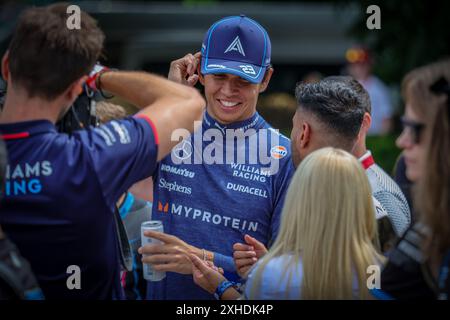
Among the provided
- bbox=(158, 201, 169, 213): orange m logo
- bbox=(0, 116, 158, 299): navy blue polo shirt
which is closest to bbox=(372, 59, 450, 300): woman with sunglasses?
bbox=(0, 116, 158, 299): navy blue polo shirt

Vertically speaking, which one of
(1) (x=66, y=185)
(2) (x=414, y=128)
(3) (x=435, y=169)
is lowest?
(1) (x=66, y=185)

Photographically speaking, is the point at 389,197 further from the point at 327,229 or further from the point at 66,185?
the point at 66,185

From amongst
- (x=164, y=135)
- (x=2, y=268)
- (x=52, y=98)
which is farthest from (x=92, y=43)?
(x=2, y=268)

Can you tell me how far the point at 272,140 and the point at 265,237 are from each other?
46 centimetres

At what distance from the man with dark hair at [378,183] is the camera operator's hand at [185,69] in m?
0.66

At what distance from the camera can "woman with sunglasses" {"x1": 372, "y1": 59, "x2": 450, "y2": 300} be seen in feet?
7.41

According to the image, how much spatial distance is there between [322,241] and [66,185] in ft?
2.91

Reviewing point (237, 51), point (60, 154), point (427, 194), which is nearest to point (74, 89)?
point (60, 154)

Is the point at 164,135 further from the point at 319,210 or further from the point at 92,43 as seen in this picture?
the point at 319,210

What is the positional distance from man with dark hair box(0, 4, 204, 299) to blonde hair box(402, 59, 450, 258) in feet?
2.66

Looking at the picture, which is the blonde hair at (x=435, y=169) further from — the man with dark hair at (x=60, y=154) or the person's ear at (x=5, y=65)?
the person's ear at (x=5, y=65)

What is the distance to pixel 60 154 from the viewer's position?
236 cm

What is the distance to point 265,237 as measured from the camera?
324 cm

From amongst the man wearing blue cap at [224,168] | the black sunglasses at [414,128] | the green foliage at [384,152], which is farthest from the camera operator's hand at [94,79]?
the green foliage at [384,152]
